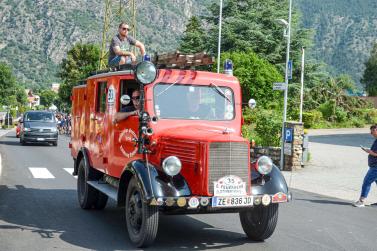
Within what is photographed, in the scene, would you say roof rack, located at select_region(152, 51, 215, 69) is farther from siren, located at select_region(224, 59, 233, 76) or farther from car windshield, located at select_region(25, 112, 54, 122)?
car windshield, located at select_region(25, 112, 54, 122)

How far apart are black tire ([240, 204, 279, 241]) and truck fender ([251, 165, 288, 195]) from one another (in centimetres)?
26

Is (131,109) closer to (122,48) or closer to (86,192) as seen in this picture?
(122,48)

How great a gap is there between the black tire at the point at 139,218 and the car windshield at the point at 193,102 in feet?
3.95

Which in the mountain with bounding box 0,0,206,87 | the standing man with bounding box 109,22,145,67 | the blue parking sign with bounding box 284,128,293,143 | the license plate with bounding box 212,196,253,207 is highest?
the mountain with bounding box 0,0,206,87

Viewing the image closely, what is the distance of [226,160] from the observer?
7055 millimetres

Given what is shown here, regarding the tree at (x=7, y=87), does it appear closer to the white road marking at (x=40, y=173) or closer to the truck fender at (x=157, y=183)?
the white road marking at (x=40, y=173)

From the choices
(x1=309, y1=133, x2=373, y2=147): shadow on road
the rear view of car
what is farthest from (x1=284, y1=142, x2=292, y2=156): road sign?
the rear view of car

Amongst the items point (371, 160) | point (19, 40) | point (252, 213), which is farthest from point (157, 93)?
point (19, 40)

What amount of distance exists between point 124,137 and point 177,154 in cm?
131

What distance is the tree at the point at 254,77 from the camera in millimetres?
41875

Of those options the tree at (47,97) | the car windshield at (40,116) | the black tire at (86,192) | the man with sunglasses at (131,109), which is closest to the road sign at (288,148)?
the black tire at (86,192)

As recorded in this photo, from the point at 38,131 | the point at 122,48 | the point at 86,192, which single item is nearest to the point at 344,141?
the point at 38,131

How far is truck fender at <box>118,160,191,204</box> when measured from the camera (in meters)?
6.94

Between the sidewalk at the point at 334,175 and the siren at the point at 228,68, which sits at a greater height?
the siren at the point at 228,68
